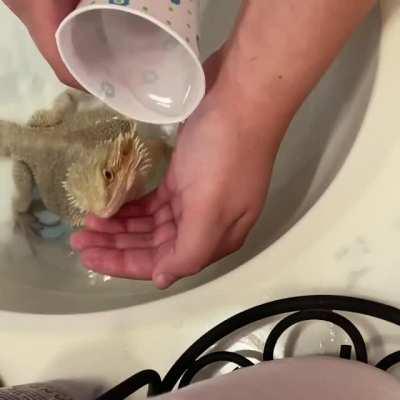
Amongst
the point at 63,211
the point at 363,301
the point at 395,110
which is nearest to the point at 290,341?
the point at 363,301

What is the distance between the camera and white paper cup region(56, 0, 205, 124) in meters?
0.68

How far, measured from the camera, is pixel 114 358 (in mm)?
655

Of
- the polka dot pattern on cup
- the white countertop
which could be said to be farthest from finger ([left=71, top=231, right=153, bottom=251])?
the polka dot pattern on cup

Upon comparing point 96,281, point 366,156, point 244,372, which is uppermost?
point 366,156

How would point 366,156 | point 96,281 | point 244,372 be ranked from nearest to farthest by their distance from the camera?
point 244,372 → point 366,156 → point 96,281

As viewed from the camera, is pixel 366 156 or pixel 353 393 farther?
pixel 366 156

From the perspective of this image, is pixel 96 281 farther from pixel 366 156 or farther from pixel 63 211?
pixel 366 156

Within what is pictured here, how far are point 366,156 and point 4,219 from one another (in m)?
0.43

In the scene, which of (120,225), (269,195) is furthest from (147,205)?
(269,195)

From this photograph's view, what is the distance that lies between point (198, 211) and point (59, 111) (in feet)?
1.11

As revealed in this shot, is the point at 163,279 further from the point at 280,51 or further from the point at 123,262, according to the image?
the point at 280,51

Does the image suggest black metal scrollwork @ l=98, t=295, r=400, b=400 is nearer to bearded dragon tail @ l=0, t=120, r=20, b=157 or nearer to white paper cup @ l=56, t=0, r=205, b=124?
white paper cup @ l=56, t=0, r=205, b=124

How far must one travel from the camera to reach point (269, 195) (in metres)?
0.87

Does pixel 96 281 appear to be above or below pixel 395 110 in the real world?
below
